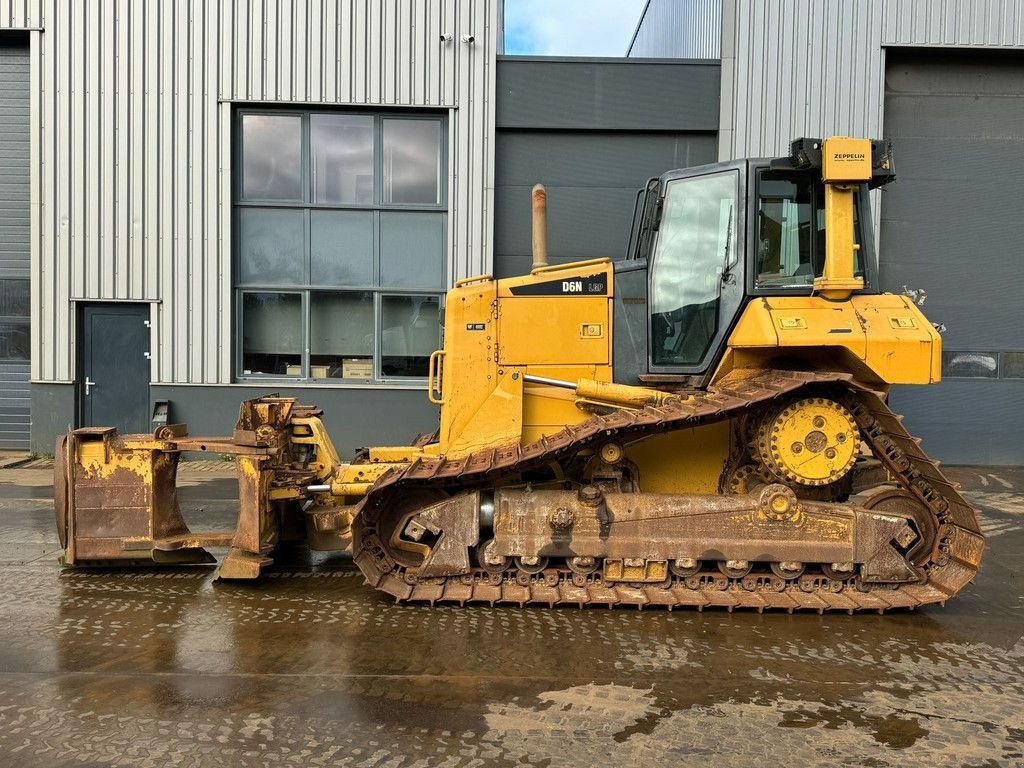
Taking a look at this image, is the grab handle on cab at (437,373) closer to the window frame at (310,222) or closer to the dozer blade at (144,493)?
the dozer blade at (144,493)

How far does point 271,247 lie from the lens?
1077 cm

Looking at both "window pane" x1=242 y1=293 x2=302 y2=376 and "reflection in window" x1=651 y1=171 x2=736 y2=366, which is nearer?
"reflection in window" x1=651 y1=171 x2=736 y2=366

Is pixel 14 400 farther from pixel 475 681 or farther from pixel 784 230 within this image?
pixel 784 230

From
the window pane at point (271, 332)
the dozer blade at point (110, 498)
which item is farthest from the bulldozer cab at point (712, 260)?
the window pane at point (271, 332)

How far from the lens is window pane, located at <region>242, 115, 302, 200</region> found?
35.1 ft

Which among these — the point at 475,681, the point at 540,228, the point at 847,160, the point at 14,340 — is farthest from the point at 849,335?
the point at 14,340

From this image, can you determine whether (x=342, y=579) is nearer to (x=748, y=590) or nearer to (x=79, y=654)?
(x=79, y=654)

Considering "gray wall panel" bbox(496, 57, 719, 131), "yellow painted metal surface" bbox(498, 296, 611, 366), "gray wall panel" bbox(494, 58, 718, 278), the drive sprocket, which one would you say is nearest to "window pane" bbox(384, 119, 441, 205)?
"gray wall panel" bbox(494, 58, 718, 278)

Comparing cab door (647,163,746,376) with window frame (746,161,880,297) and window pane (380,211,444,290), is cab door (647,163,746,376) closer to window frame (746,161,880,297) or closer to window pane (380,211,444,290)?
window frame (746,161,880,297)

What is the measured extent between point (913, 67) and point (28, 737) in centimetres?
1312

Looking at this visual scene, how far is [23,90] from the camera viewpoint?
36.4 feet

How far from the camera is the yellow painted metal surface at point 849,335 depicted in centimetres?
440

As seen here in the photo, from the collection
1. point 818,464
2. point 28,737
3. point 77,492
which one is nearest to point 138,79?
point 77,492

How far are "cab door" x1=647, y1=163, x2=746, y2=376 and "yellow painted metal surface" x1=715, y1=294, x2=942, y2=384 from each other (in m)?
0.20
